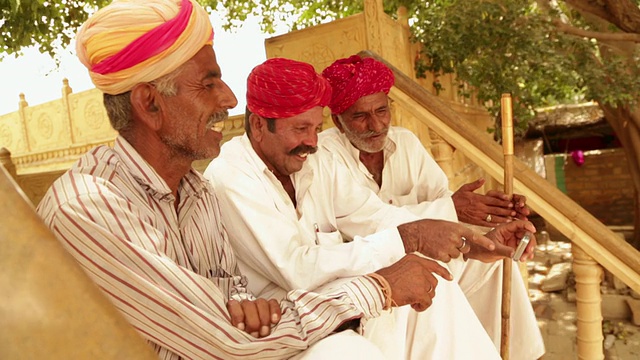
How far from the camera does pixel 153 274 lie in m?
1.25

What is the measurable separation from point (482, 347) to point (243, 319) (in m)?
1.10

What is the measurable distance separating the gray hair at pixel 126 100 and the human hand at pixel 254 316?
0.69 metres

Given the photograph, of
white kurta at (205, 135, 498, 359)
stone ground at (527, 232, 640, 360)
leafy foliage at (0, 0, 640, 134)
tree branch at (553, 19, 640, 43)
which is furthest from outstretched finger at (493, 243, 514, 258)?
tree branch at (553, 19, 640, 43)

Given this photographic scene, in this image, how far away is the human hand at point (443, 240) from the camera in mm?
1955

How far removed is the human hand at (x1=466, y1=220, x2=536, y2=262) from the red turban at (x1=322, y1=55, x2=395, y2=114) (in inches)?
47.9

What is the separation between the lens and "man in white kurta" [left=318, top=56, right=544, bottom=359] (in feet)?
8.79

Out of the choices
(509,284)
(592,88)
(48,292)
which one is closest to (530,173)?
(509,284)

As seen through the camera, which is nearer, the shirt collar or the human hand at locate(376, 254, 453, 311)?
the shirt collar

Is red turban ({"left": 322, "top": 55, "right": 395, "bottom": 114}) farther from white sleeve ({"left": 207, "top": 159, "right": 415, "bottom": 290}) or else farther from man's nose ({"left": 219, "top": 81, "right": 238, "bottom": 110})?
man's nose ({"left": 219, "top": 81, "right": 238, "bottom": 110})

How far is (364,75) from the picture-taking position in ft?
9.70

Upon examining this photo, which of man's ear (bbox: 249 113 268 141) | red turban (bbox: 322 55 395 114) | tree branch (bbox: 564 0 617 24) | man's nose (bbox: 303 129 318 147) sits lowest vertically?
man's nose (bbox: 303 129 318 147)

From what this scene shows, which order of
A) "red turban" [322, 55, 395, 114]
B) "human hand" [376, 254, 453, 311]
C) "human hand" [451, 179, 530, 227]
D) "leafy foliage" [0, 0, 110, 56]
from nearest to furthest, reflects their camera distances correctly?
"human hand" [376, 254, 453, 311] < "human hand" [451, 179, 530, 227] < "red turban" [322, 55, 395, 114] < "leafy foliage" [0, 0, 110, 56]

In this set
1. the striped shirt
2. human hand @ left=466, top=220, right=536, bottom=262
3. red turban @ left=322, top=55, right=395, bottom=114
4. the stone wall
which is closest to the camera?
the striped shirt

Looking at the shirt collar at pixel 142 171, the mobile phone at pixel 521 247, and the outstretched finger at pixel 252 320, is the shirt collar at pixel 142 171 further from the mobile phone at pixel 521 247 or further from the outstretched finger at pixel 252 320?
the mobile phone at pixel 521 247
